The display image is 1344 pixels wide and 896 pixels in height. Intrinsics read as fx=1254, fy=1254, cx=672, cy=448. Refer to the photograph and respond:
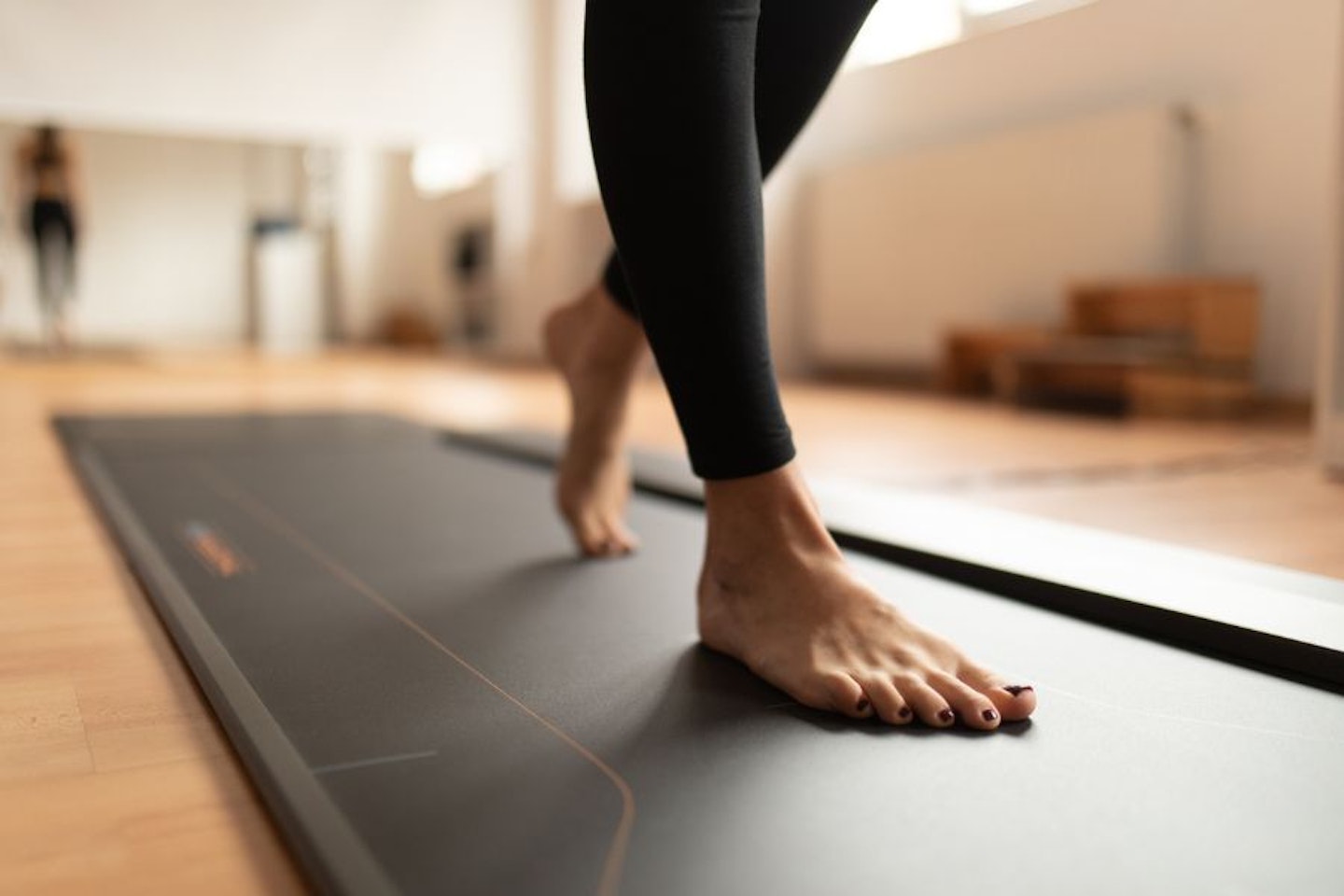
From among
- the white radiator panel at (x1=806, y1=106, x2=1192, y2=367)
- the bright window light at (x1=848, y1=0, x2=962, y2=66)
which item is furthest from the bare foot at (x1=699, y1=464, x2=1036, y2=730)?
the bright window light at (x1=848, y1=0, x2=962, y2=66)

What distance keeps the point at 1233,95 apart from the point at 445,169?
20.3 feet

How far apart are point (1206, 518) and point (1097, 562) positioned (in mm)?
589

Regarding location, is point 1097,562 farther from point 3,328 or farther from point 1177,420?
point 3,328

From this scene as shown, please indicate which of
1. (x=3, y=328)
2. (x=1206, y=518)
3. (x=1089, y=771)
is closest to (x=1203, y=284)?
(x=1206, y=518)

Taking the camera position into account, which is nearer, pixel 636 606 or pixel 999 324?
pixel 636 606

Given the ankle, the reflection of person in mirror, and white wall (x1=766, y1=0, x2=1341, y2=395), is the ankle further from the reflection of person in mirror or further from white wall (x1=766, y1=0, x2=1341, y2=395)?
the reflection of person in mirror

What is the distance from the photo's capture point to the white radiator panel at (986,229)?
364 cm

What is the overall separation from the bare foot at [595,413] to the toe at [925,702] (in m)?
0.57

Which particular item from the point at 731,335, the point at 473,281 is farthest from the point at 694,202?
the point at 473,281

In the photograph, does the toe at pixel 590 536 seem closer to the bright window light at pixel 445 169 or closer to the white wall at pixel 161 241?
the bright window light at pixel 445 169

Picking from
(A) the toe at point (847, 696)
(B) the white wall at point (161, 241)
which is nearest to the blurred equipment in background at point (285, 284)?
(B) the white wall at point (161, 241)

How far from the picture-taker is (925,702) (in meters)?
0.80

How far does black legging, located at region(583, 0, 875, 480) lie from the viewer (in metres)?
0.83

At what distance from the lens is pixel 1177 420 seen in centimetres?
329
